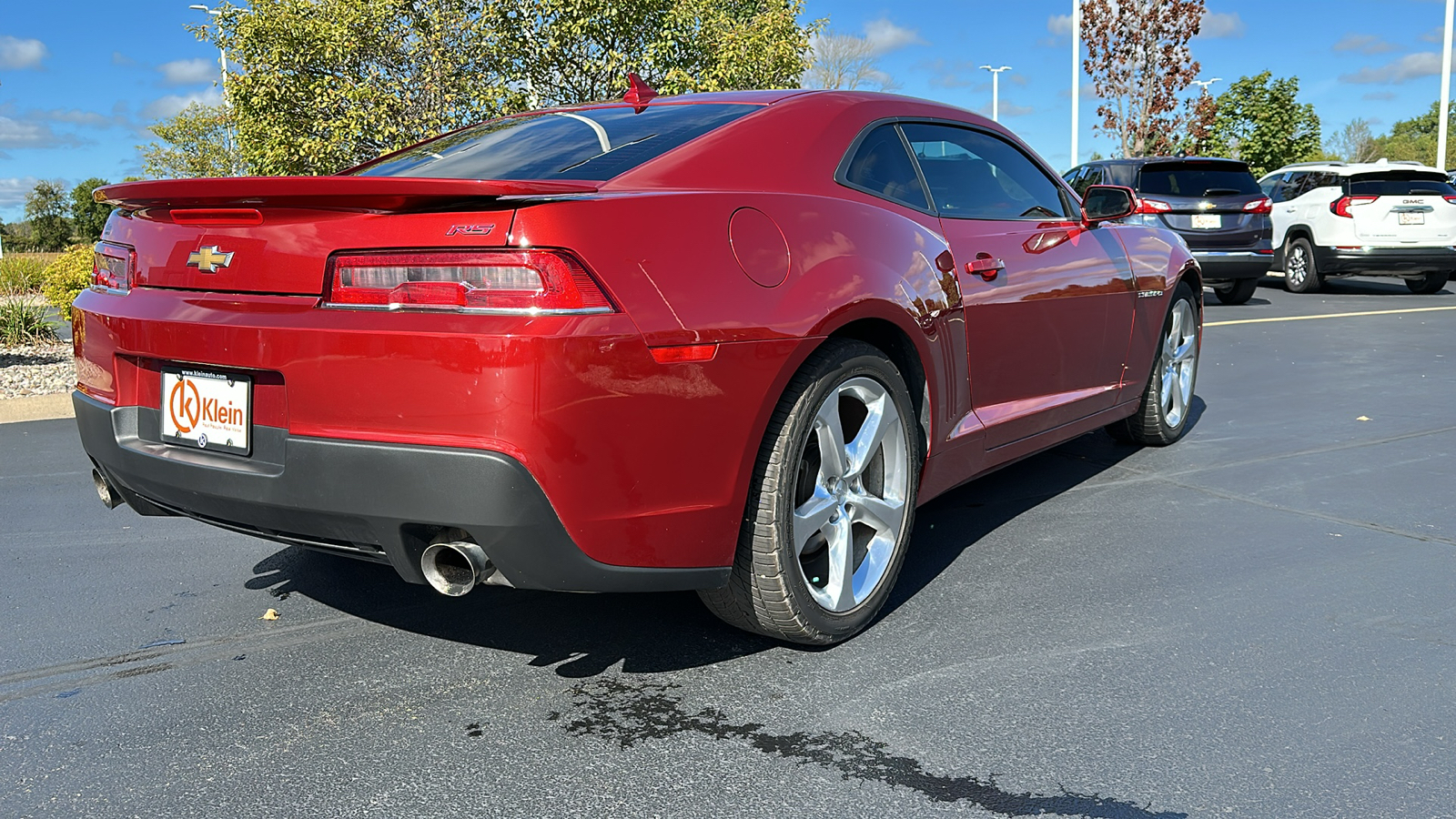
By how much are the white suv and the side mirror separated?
38.4 ft

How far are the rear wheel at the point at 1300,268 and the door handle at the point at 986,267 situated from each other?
1357cm

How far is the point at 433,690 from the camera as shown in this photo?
2885 millimetres

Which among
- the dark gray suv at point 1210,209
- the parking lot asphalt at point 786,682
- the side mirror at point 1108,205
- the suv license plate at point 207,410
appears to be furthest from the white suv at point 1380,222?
the suv license plate at point 207,410

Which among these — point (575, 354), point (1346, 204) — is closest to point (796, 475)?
point (575, 354)

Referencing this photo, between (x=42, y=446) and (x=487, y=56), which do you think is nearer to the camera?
(x=42, y=446)

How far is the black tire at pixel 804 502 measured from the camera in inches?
113

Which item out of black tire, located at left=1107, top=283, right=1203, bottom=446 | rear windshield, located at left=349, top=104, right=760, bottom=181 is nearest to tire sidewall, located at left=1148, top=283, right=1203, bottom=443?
black tire, located at left=1107, top=283, right=1203, bottom=446

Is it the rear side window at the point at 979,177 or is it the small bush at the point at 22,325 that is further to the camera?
the small bush at the point at 22,325

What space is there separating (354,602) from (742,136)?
179cm

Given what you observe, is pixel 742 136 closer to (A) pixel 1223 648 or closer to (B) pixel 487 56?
(A) pixel 1223 648

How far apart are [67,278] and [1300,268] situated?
1477 centimetres

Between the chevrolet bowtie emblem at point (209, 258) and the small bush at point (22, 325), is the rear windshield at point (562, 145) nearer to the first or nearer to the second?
the chevrolet bowtie emblem at point (209, 258)

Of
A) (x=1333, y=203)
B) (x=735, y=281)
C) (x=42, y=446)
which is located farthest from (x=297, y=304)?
(x=1333, y=203)

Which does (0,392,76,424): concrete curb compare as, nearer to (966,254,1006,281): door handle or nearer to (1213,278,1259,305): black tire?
(966,254,1006,281): door handle
